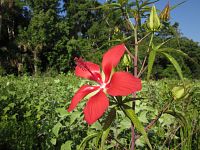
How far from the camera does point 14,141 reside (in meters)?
3.17

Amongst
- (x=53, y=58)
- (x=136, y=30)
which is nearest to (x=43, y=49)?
(x=53, y=58)

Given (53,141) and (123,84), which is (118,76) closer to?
(123,84)

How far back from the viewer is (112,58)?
1.00 meters

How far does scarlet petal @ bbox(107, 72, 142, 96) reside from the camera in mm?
883

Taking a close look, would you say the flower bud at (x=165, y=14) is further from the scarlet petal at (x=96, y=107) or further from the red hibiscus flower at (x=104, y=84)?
the scarlet petal at (x=96, y=107)

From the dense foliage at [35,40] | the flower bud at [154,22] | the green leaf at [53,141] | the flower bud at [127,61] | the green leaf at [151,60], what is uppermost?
the flower bud at [154,22]

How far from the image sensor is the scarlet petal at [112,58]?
991mm

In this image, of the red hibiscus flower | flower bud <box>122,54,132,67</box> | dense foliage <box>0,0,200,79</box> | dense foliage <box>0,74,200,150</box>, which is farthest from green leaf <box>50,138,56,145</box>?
dense foliage <box>0,0,200,79</box>

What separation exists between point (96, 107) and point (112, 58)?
0.56 feet

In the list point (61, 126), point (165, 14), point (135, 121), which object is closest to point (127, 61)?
point (165, 14)

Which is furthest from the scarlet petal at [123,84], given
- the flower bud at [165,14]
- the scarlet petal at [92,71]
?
the flower bud at [165,14]

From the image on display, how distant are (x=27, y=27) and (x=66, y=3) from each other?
22.6ft

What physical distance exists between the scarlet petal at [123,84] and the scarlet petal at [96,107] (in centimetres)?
3

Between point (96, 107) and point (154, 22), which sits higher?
point (154, 22)
